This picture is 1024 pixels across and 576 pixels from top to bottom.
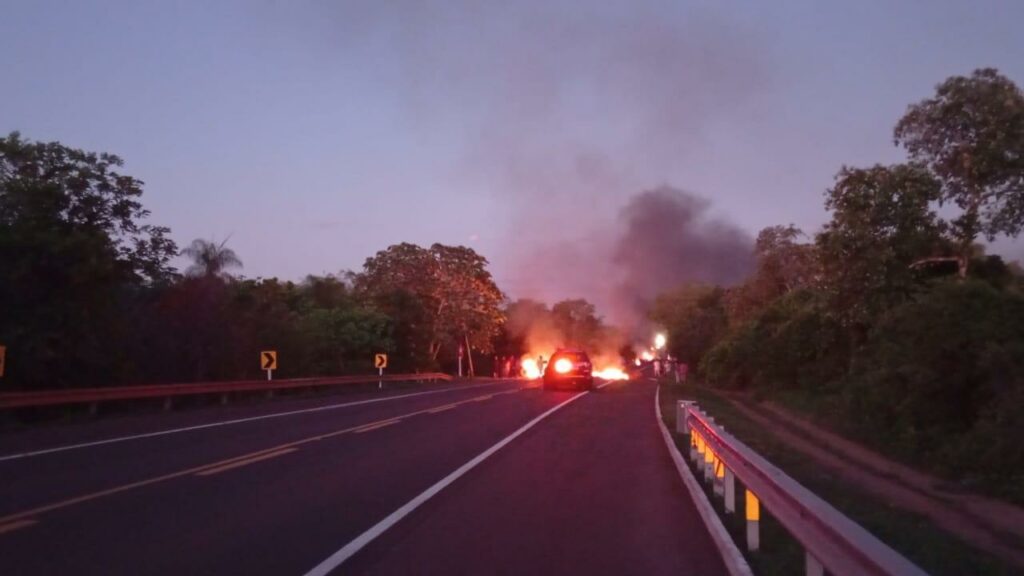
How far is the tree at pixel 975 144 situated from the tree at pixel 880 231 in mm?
651

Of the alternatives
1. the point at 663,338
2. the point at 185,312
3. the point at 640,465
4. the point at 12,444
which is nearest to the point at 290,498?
the point at 640,465

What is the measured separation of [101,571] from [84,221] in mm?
24178

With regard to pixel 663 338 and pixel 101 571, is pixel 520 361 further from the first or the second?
pixel 101 571

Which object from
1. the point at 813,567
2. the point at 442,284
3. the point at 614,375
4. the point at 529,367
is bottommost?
the point at 813,567

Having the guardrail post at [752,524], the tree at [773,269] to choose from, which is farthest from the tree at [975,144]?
the tree at [773,269]

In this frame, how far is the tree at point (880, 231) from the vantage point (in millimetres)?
28016

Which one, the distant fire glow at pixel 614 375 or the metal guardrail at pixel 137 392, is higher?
the distant fire glow at pixel 614 375

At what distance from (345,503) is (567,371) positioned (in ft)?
114

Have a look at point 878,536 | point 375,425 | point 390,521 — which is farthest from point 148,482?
point 375,425

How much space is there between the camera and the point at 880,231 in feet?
94.2

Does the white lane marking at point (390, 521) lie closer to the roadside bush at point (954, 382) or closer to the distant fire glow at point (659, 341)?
the roadside bush at point (954, 382)

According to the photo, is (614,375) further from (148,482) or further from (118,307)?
(148,482)

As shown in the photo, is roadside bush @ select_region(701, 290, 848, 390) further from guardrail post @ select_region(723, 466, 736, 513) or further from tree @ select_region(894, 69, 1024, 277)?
guardrail post @ select_region(723, 466, 736, 513)

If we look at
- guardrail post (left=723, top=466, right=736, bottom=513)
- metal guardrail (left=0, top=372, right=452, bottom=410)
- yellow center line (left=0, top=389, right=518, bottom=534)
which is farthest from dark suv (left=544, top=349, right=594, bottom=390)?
guardrail post (left=723, top=466, right=736, bottom=513)
